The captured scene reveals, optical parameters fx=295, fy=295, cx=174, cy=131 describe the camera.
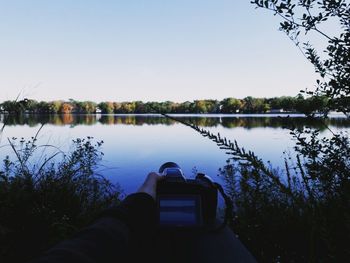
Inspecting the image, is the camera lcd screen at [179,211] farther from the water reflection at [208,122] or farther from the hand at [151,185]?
the water reflection at [208,122]

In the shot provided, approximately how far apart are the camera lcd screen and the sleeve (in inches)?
19.2

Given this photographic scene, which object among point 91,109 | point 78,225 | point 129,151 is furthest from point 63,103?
point 78,225

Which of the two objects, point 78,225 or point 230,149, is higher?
point 230,149

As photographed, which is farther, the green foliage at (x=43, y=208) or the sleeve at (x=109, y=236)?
the green foliage at (x=43, y=208)

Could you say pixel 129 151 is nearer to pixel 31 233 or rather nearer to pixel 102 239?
pixel 31 233

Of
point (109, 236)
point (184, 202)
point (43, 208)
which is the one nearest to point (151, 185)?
point (184, 202)

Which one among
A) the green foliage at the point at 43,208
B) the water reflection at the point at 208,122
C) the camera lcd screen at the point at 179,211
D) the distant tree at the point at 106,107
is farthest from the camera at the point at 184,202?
the distant tree at the point at 106,107

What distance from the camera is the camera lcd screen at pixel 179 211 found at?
1711mm

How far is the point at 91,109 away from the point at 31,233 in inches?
6041

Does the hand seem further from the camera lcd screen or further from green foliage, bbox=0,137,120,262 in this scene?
green foliage, bbox=0,137,120,262

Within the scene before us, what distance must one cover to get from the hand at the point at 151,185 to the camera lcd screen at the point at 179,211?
0.13m

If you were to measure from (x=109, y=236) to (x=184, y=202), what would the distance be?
911 millimetres

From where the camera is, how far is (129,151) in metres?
22.2

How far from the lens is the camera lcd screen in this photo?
1.71 metres
